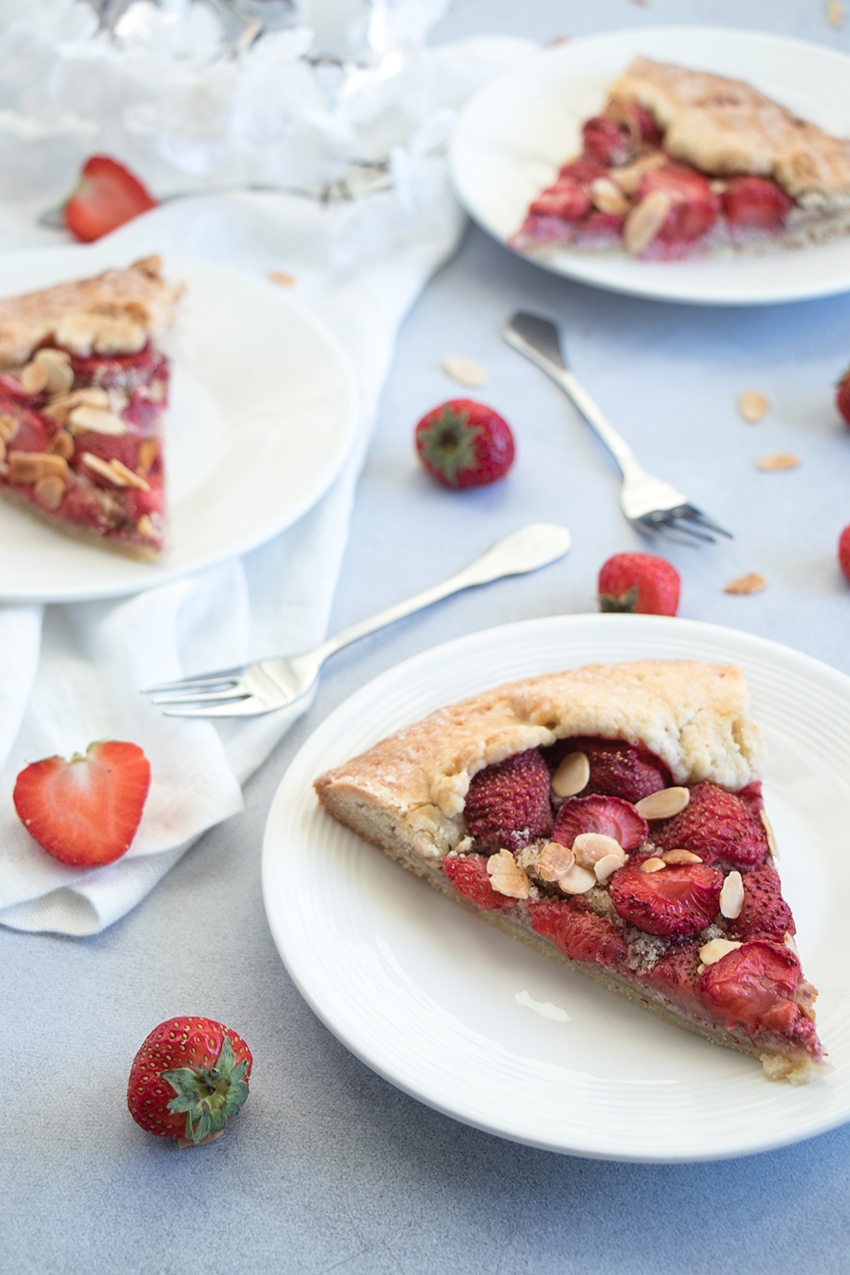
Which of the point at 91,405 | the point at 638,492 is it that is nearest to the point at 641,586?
the point at 638,492

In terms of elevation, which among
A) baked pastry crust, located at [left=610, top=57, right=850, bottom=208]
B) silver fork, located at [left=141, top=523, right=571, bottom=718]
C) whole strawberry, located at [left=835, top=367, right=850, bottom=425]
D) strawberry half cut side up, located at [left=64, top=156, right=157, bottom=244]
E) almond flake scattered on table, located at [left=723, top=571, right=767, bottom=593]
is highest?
baked pastry crust, located at [left=610, top=57, right=850, bottom=208]

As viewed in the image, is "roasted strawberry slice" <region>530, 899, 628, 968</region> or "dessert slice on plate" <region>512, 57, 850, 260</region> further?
"dessert slice on plate" <region>512, 57, 850, 260</region>

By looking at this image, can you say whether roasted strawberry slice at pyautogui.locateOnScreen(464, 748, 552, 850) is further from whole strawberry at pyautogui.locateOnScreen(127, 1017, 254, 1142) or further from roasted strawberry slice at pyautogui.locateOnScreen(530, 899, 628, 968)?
whole strawberry at pyautogui.locateOnScreen(127, 1017, 254, 1142)

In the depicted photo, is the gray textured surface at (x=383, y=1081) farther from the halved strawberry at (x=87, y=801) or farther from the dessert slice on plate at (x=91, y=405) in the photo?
the dessert slice on plate at (x=91, y=405)

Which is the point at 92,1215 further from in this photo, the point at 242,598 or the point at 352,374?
the point at 352,374

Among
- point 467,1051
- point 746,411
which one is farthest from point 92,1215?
point 746,411

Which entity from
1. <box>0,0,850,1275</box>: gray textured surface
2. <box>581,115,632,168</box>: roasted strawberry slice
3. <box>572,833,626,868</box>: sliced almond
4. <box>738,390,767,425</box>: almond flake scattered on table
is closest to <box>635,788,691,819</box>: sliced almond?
<box>572,833,626,868</box>: sliced almond

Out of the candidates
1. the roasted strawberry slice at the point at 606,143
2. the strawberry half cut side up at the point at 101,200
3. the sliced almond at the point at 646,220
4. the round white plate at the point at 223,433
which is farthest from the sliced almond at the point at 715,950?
the strawberry half cut side up at the point at 101,200
